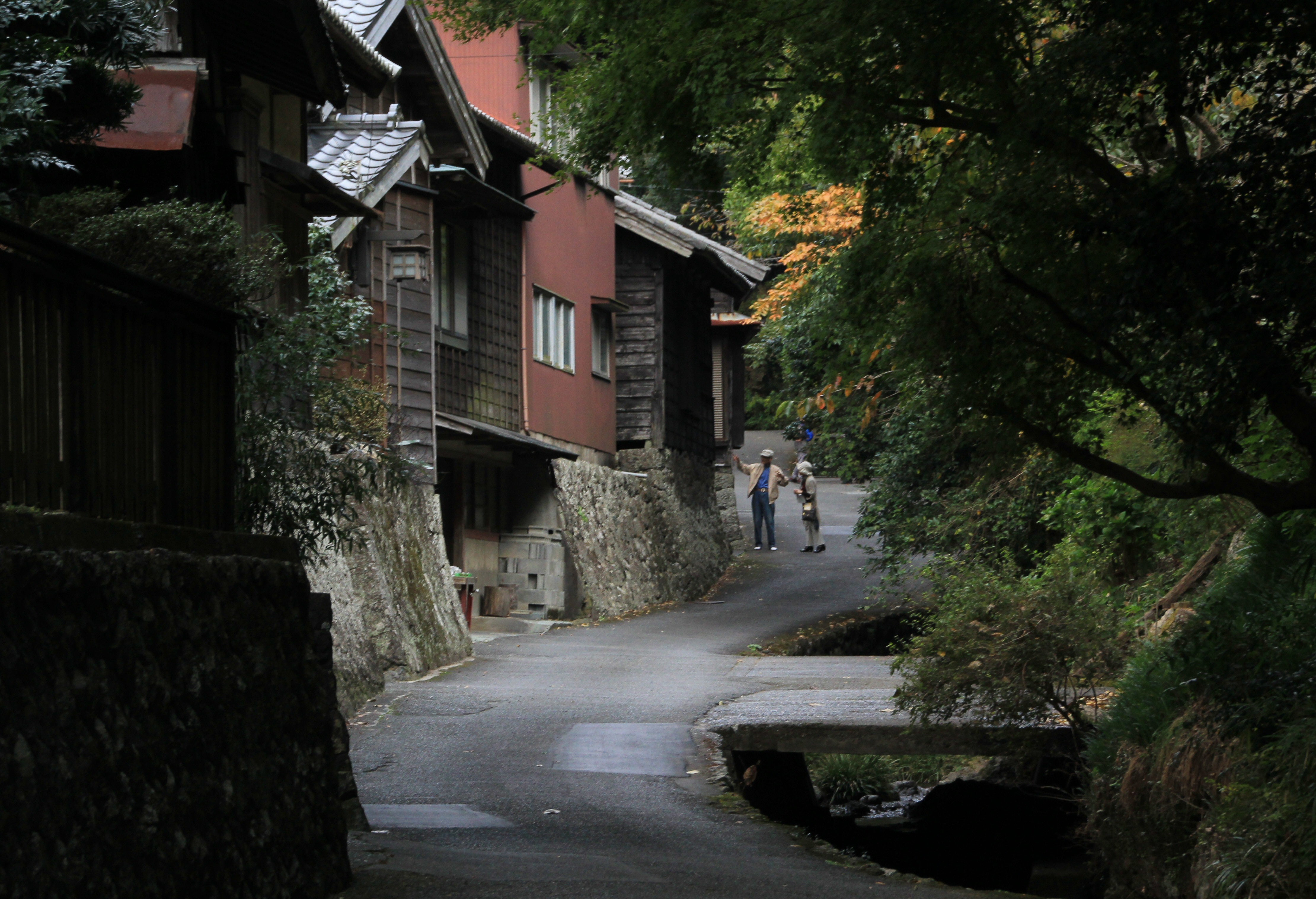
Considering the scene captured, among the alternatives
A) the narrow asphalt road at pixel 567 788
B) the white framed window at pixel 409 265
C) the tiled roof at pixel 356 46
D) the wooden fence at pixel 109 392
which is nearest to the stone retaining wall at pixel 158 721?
the wooden fence at pixel 109 392

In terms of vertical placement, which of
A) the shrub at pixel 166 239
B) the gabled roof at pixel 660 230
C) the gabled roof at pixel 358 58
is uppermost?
the gabled roof at pixel 660 230

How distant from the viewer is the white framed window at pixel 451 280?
20688mm

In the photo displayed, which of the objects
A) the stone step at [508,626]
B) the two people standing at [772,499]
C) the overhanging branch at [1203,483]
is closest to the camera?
the overhanging branch at [1203,483]

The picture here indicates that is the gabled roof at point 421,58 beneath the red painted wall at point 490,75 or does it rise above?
beneath

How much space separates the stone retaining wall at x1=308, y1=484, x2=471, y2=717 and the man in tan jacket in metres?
13.4

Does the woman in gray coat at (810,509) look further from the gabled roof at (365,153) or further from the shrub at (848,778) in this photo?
the gabled roof at (365,153)

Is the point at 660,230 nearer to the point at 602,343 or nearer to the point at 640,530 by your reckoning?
the point at 602,343

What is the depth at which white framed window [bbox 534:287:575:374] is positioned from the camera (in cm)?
2392

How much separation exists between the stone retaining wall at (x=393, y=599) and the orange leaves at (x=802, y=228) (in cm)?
→ 531

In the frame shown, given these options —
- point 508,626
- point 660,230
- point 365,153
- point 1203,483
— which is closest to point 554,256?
point 660,230

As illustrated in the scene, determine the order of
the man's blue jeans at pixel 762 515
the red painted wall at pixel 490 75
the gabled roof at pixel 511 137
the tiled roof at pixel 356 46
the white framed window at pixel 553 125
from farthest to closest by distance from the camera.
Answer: the man's blue jeans at pixel 762 515
the red painted wall at pixel 490 75
the gabled roof at pixel 511 137
the tiled roof at pixel 356 46
the white framed window at pixel 553 125

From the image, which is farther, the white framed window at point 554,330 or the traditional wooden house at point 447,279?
the white framed window at point 554,330

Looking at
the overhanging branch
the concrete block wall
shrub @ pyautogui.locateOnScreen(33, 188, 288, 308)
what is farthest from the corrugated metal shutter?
shrub @ pyautogui.locateOnScreen(33, 188, 288, 308)

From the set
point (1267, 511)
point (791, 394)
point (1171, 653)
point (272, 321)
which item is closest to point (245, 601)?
point (272, 321)
